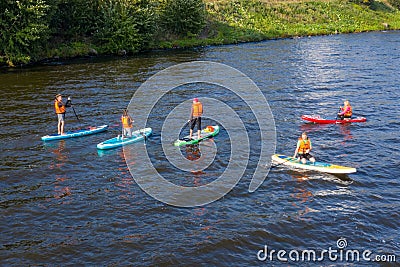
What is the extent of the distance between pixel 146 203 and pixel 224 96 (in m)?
22.0

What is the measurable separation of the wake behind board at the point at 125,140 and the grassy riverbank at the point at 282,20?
1767 inches

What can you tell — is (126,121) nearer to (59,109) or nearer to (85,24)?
(59,109)

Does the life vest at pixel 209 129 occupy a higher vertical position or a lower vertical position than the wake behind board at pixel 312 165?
higher

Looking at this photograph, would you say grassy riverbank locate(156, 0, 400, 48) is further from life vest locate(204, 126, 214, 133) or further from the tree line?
Answer: life vest locate(204, 126, 214, 133)

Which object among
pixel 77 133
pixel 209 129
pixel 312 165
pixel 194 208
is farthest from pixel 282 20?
pixel 194 208

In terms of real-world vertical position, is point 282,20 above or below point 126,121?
above

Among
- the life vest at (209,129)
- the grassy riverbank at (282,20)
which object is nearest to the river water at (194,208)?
the life vest at (209,129)

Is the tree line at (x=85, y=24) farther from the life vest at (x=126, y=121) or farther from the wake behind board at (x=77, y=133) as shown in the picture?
the life vest at (x=126, y=121)

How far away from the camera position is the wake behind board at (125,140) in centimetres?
2505

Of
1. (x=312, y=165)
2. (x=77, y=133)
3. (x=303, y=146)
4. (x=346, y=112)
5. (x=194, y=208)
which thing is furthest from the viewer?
(x=346, y=112)

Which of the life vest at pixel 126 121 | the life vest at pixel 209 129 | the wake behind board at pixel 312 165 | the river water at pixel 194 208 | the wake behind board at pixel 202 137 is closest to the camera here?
the river water at pixel 194 208

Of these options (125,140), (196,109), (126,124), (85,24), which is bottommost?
(125,140)

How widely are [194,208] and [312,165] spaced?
7053 millimetres

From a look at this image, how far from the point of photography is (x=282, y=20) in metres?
94.8
